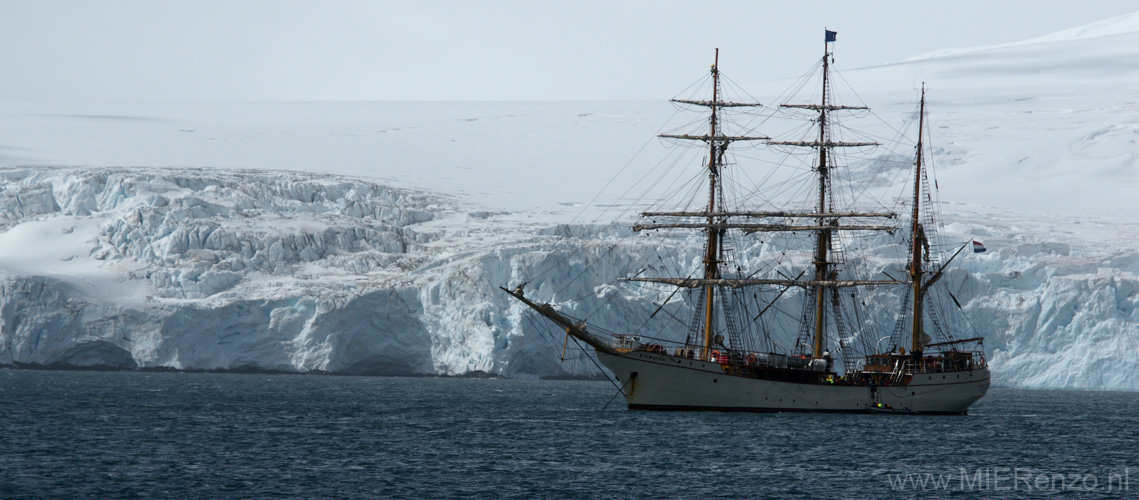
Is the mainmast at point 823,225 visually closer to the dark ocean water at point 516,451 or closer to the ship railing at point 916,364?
the ship railing at point 916,364

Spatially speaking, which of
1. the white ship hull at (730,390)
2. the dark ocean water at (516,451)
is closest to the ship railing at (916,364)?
the white ship hull at (730,390)

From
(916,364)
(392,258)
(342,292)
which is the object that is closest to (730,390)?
(916,364)

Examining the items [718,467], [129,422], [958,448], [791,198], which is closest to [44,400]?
[129,422]

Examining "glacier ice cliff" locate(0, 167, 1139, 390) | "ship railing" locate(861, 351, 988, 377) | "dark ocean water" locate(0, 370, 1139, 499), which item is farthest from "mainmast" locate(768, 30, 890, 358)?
"glacier ice cliff" locate(0, 167, 1139, 390)

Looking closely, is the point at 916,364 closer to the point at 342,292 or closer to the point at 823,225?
the point at 823,225

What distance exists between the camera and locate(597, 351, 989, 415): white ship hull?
48.9 metres

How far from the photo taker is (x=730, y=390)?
49750 millimetres

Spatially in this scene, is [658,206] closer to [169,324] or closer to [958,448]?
[169,324]

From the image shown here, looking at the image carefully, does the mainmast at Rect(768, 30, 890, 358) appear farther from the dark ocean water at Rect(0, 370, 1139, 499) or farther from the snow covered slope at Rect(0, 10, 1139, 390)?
the snow covered slope at Rect(0, 10, 1139, 390)

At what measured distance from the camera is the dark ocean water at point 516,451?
30.1 metres

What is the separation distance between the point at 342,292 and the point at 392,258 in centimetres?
798

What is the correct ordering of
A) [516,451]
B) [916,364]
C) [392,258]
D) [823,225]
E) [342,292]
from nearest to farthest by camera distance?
[516,451] < [916,364] < [823,225] < [342,292] < [392,258]

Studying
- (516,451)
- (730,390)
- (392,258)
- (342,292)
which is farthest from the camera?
(392,258)

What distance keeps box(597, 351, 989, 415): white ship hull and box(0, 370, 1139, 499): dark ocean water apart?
101 centimetres
